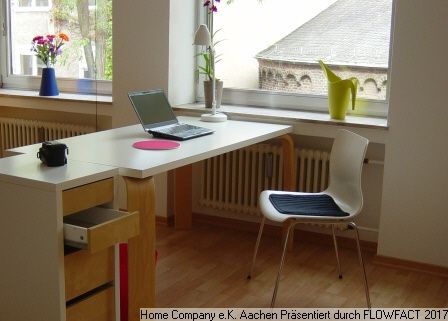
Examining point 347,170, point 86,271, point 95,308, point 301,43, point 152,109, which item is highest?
point 301,43

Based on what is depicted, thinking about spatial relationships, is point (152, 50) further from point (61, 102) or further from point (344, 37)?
point (344, 37)

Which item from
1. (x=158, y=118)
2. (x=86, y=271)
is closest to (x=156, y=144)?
(x=158, y=118)

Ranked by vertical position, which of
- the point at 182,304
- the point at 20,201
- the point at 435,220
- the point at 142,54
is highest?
the point at 142,54

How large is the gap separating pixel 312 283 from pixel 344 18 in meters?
1.46

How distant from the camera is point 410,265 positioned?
127 inches

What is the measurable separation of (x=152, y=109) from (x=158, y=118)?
0.05 meters

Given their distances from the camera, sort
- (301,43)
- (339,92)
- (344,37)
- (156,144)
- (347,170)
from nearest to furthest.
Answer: (156,144) → (347,170) → (339,92) → (344,37) → (301,43)

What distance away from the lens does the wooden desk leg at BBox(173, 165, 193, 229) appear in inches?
148

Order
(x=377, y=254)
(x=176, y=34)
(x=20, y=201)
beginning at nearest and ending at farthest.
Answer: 1. (x=20, y=201)
2. (x=377, y=254)
3. (x=176, y=34)

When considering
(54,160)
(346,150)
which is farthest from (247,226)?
(54,160)

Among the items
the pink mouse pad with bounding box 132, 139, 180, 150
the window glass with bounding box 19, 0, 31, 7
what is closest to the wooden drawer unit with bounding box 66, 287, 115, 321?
the pink mouse pad with bounding box 132, 139, 180, 150

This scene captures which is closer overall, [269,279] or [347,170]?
[347,170]

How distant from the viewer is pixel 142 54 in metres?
3.77

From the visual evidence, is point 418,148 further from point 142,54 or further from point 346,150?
point 142,54
